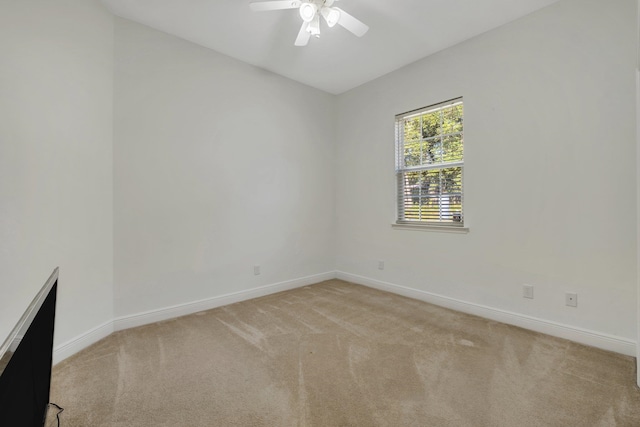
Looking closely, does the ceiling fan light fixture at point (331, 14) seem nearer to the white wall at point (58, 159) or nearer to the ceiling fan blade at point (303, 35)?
the ceiling fan blade at point (303, 35)

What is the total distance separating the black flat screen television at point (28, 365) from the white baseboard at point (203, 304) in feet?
6.57

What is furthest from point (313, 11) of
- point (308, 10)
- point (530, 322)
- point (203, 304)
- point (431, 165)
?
point (530, 322)

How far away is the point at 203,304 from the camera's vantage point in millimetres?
2945

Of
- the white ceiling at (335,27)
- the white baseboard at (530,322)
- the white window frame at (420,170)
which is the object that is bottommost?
the white baseboard at (530,322)

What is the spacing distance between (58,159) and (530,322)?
3862 mm

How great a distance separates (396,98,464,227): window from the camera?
302 cm

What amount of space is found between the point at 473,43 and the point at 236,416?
11.7 ft

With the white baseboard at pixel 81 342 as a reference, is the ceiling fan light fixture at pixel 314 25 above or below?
above

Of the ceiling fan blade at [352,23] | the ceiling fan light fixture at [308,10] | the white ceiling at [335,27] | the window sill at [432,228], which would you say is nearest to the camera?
the ceiling fan light fixture at [308,10]

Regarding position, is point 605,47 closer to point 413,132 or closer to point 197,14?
point 413,132

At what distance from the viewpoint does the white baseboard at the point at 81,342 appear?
1937 millimetres

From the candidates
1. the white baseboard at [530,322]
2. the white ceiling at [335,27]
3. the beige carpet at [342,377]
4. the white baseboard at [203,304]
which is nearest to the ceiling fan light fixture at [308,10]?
the white ceiling at [335,27]

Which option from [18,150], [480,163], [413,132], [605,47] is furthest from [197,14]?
[605,47]

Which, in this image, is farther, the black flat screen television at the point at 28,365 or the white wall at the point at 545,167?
the white wall at the point at 545,167
